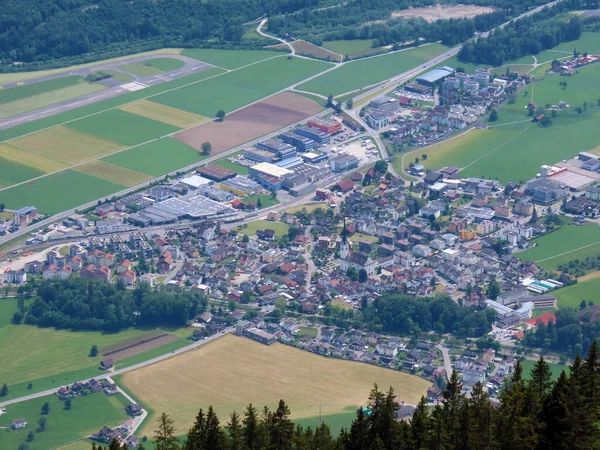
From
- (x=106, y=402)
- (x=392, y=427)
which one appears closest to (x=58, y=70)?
(x=106, y=402)

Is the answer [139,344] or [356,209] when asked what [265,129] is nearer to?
[356,209]

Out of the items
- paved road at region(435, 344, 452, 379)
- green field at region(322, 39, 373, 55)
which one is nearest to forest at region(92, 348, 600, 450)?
paved road at region(435, 344, 452, 379)

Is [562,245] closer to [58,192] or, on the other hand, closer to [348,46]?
[58,192]

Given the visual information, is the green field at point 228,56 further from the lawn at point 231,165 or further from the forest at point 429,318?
the forest at point 429,318

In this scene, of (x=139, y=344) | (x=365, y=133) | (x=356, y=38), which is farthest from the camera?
(x=356, y=38)

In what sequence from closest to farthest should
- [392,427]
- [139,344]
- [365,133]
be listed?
[392,427]
[139,344]
[365,133]

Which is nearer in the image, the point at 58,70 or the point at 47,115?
the point at 47,115

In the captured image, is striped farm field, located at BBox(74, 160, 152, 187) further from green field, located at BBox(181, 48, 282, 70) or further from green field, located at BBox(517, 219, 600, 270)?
green field, located at BBox(517, 219, 600, 270)

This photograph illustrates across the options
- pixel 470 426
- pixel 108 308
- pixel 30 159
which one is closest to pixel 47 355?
pixel 108 308
